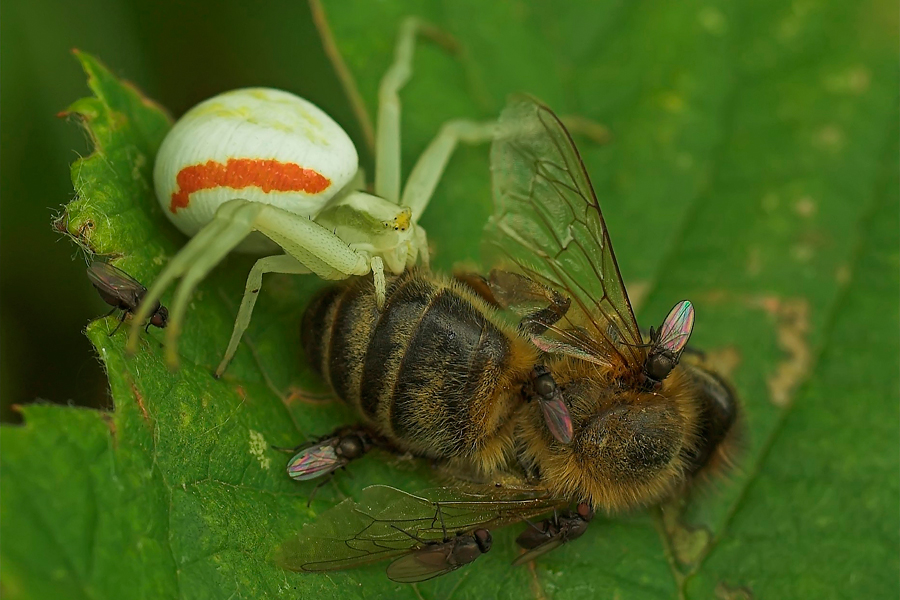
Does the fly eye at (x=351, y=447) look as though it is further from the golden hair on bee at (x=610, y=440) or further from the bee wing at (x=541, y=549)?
the bee wing at (x=541, y=549)

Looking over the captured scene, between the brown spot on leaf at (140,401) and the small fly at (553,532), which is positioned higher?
the brown spot on leaf at (140,401)

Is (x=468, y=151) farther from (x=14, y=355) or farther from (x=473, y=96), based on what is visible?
(x=14, y=355)

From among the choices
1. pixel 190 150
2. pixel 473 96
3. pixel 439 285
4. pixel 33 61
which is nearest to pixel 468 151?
pixel 473 96

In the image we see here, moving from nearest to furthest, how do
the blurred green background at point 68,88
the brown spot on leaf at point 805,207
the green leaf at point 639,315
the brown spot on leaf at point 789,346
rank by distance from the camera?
the green leaf at point 639,315, the blurred green background at point 68,88, the brown spot on leaf at point 789,346, the brown spot on leaf at point 805,207

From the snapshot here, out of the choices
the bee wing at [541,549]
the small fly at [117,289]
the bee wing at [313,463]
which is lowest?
the bee wing at [541,549]

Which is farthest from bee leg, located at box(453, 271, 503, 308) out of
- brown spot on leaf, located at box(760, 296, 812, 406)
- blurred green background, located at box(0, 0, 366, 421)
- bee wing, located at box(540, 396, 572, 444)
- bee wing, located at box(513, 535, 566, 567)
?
brown spot on leaf, located at box(760, 296, 812, 406)

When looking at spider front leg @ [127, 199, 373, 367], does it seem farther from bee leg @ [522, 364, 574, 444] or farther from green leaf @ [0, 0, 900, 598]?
bee leg @ [522, 364, 574, 444]

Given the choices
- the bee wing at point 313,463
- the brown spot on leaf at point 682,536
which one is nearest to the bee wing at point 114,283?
the bee wing at point 313,463

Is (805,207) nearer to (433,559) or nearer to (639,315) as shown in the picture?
(639,315)
